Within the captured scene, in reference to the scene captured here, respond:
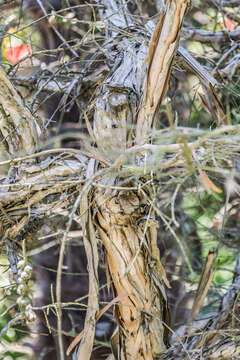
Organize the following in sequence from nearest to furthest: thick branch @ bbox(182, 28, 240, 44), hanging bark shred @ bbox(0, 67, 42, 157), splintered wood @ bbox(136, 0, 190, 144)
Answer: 1. splintered wood @ bbox(136, 0, 190, 144)
2. hanging bark shred @ bbox(0, 67, 42, 157)
3. thick branch @ bbox(182, 28, 240, 44)

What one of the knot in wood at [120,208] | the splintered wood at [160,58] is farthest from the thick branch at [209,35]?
the knot in wood at [120,208]

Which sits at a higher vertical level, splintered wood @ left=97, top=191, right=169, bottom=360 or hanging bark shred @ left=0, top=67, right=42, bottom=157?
hanging bark shred @ left=0, top=67, right=42, bottom=157

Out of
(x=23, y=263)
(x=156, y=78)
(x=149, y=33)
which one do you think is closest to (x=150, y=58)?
(x=156, y=78)

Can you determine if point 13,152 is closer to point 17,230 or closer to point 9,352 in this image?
point 17,230

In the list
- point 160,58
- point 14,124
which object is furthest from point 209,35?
point 14,124

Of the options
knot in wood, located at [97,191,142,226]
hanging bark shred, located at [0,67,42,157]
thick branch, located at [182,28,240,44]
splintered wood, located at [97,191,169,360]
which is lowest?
splintered wood, located at [97,191,169,360]

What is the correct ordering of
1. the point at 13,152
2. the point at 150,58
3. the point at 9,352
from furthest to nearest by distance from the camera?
the point at 9,352
the point at 13,152
the point at 150,58

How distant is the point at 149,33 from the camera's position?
3.12 ft

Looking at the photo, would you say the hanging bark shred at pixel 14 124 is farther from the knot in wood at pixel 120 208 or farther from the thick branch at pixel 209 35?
the thick branch at pixel 209 35

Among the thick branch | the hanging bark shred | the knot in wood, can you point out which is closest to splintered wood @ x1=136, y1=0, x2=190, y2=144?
the knot in wood

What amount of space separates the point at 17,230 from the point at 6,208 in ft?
0.17

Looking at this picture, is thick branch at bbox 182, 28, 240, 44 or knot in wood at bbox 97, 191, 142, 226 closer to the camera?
knot in wood at bbox 97, 191, 142, 226

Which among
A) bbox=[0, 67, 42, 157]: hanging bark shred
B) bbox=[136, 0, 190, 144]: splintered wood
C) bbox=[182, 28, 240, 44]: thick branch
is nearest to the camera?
bbox=[136, 0, 190, 144]: splintered wood

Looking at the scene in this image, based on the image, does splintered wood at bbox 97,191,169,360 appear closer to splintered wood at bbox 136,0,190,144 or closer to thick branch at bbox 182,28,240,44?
splintered wood at bbox 136,0,190,144
